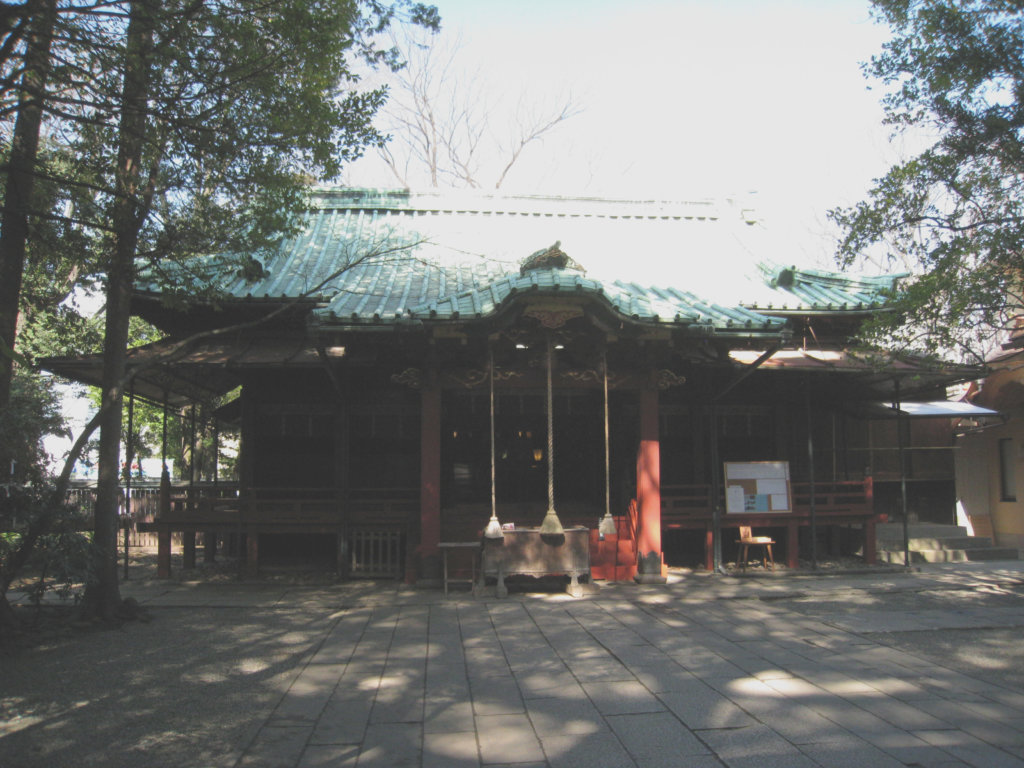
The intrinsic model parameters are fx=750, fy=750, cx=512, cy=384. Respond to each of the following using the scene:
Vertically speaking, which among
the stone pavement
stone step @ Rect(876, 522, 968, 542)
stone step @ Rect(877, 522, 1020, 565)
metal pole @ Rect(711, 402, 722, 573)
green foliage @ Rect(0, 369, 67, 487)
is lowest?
the stone pavement

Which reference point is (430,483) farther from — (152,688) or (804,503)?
(804,503)

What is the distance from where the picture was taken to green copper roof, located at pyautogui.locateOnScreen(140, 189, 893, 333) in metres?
10.8

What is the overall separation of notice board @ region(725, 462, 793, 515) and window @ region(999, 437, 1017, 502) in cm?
879

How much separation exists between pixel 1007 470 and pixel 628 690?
16.1 meters

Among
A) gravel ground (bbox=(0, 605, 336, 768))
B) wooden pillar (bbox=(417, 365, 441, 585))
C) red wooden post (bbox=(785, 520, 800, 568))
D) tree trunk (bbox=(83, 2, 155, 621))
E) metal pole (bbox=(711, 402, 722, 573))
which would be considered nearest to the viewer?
gravel ground (bbox=(0, 605, 336, 768))

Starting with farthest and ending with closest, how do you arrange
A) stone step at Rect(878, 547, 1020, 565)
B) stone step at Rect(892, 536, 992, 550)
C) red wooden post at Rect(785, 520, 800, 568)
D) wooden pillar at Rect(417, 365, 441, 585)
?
stone step at Rect(892, 536, 992, 550)
stone step at Rect(878, 547, 1020, 565)
red wooden post at Rect(785, 520, 800, 568)
wooden pillar at Rect(417, 365, 441, 585)

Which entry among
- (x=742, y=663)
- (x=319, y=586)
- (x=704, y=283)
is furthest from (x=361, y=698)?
(x=704, y=283)

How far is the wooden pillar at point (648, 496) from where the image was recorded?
38.7 feet

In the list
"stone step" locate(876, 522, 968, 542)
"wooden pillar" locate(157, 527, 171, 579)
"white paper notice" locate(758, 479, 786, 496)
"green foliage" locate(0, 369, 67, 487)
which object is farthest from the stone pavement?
"stone step" locate(876, 522, 968, 542)

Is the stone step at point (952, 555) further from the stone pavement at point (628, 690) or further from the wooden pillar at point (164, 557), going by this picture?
the wooden pillar at point (164, 557)

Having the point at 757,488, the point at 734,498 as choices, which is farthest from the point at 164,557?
the point at 757,488

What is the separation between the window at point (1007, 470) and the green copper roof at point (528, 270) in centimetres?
700

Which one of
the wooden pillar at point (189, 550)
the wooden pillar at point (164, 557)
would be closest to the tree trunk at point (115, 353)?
the wooden pillar at point (164, 557)

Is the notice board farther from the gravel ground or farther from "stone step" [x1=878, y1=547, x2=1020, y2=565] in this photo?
the gravel ground
